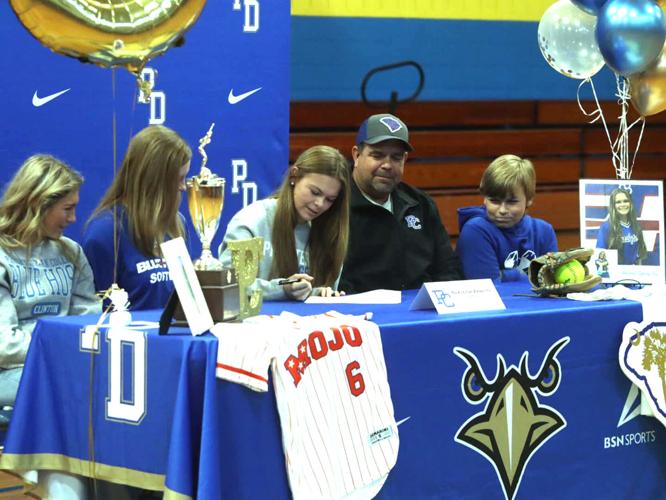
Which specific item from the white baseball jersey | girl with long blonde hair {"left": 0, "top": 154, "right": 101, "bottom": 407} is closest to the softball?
the white baseball jersey

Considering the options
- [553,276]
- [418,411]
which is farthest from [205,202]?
[553,276]

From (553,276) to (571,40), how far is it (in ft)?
4.29

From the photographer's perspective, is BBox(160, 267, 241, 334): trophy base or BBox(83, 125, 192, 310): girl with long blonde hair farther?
BBox(83, 125, 192, 310): girl with long blonde hair

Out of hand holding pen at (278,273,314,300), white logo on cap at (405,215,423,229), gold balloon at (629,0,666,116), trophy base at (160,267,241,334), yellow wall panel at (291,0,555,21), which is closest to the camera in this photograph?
trophy base at (160,267,241,334)

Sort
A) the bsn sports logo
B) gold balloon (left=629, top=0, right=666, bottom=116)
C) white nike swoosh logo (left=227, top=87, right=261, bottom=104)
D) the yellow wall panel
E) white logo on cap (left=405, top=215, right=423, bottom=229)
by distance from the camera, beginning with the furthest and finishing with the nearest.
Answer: the yellow wall panel
white nike swoosh logo (left=227, top=87, right=261, bottom=104)
white logo on cap (left=405, top=215, right=423, bottom=229)
gold balloon (left=629, top=0, right=666, bottom=116)
the bsn sports logo

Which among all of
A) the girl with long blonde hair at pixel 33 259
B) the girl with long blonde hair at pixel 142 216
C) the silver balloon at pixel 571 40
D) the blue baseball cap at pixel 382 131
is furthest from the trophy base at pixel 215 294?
the silver balloon at pixel 571 40

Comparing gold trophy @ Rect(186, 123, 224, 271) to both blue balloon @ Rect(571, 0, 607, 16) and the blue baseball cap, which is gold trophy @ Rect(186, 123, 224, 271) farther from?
blue balloon @ Rect(571, 0, 607, 16)

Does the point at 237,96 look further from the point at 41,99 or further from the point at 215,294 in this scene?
the point at 215,294

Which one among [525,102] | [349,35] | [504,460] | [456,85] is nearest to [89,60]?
[504,460]

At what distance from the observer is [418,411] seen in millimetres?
3090

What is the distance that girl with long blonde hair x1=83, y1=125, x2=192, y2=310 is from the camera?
3.62 meters

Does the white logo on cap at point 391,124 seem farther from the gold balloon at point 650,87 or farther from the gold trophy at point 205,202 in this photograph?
the gold trophy at point 205,202

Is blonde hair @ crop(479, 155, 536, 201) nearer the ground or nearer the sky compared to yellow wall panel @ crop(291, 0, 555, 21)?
nearer the ground

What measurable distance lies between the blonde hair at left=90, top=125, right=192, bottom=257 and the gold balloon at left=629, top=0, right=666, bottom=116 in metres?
1.86
